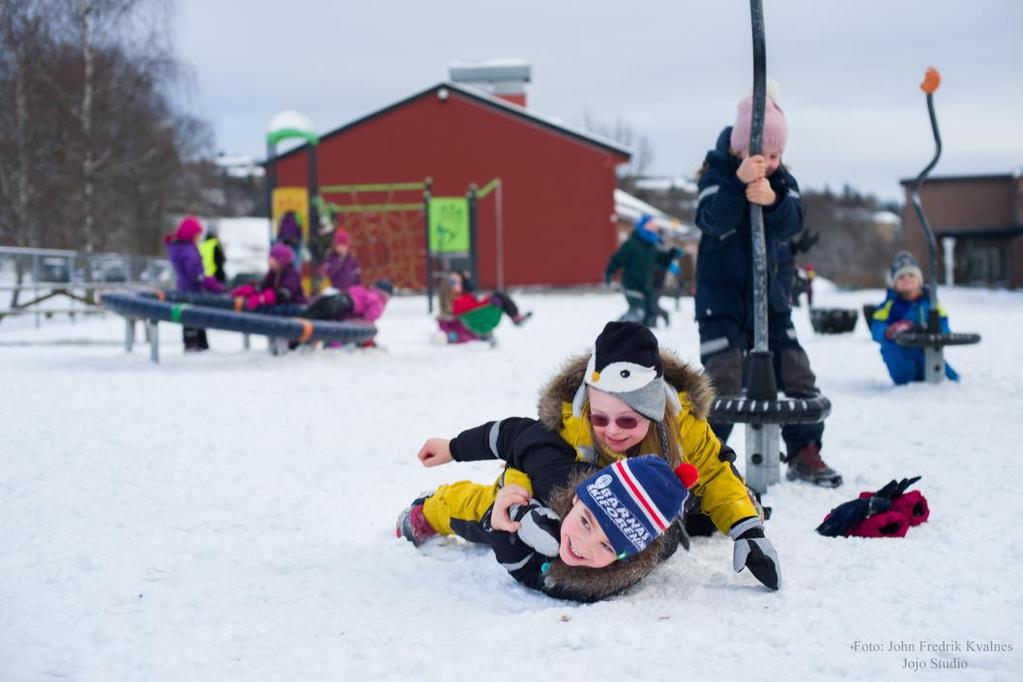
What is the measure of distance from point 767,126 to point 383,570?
8.10 ft

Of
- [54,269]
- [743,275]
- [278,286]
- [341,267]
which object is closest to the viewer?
[743,275]

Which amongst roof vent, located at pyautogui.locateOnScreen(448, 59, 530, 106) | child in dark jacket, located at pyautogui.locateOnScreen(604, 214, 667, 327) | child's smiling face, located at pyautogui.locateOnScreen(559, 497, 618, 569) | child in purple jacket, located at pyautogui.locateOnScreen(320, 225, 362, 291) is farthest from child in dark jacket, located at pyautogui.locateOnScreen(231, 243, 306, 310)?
roof vent, located at pyautogui.locateOnScreen(448, 59, 530, 106)

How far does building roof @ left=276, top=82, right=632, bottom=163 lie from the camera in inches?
1120

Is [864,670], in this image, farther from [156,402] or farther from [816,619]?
[156,402]

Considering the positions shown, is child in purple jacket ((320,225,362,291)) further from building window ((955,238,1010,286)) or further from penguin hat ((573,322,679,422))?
building window ((955,238,1010,286))

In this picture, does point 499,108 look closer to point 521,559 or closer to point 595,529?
point 521,559

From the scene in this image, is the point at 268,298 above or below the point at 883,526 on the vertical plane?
above

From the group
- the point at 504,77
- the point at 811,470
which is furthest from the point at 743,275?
the point at 504,77

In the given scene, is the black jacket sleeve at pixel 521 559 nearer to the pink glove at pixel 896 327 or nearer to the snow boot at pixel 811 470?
the snow boot at pixel 811 470

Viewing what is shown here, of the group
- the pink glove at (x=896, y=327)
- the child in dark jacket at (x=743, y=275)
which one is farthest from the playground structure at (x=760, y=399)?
the pink glove at (x=896, y=327)

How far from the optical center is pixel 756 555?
2.82 m

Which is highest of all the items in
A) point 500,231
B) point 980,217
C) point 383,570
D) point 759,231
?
point 980,217

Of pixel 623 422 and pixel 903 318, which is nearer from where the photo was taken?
pixel 623 422

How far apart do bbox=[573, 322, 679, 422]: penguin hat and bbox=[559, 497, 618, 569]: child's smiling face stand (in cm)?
39
